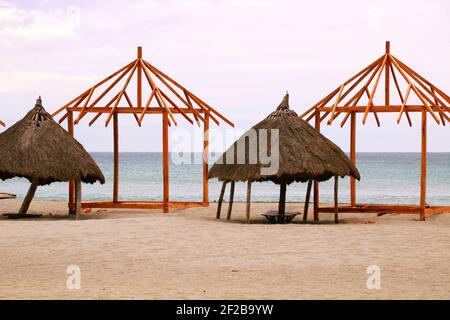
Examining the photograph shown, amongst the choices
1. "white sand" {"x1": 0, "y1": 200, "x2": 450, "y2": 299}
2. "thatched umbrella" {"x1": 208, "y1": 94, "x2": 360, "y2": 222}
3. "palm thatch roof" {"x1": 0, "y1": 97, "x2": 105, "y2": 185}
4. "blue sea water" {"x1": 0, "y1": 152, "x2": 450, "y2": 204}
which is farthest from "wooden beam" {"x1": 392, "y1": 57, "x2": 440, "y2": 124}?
"blue sea water" {"x1": 0, "y1": 152, "x2": 450, "y2": 204}

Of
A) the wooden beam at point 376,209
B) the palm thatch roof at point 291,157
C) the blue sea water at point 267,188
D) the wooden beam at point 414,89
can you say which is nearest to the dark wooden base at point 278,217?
the palm thatch roof at point 291,157

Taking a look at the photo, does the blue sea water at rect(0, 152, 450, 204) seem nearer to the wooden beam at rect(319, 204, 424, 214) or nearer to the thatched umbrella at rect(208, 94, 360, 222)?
the wooden beam at rect(319, 204, 424, 214)

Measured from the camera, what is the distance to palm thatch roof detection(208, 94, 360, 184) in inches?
736

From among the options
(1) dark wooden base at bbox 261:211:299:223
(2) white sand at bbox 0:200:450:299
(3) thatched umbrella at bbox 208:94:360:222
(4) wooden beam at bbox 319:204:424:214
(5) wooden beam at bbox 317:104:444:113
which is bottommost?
(2) white sand at bbox 0:200:450:299

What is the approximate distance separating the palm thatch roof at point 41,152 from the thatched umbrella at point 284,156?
10.0 ft

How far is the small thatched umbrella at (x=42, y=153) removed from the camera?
64.8 feet

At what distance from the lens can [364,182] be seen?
62.0m

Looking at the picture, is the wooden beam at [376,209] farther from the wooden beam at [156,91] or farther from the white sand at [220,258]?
the wooden beam at [156,91]

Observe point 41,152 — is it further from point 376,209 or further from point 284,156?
point 376,209

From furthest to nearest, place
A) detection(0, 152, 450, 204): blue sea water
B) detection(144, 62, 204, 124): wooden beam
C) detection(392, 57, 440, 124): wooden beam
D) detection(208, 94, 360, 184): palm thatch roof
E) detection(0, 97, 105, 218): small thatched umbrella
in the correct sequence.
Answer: detection(0, 152, 450, 204): blue sea water → detection(144, 62, 204, 124): wooden beam → detection(0, 97, 105, 218): small thatched umbrella → detection(392, 57, 440, 124): wooden beam → detection(208, 94, 360, 184): palm thatch roof
